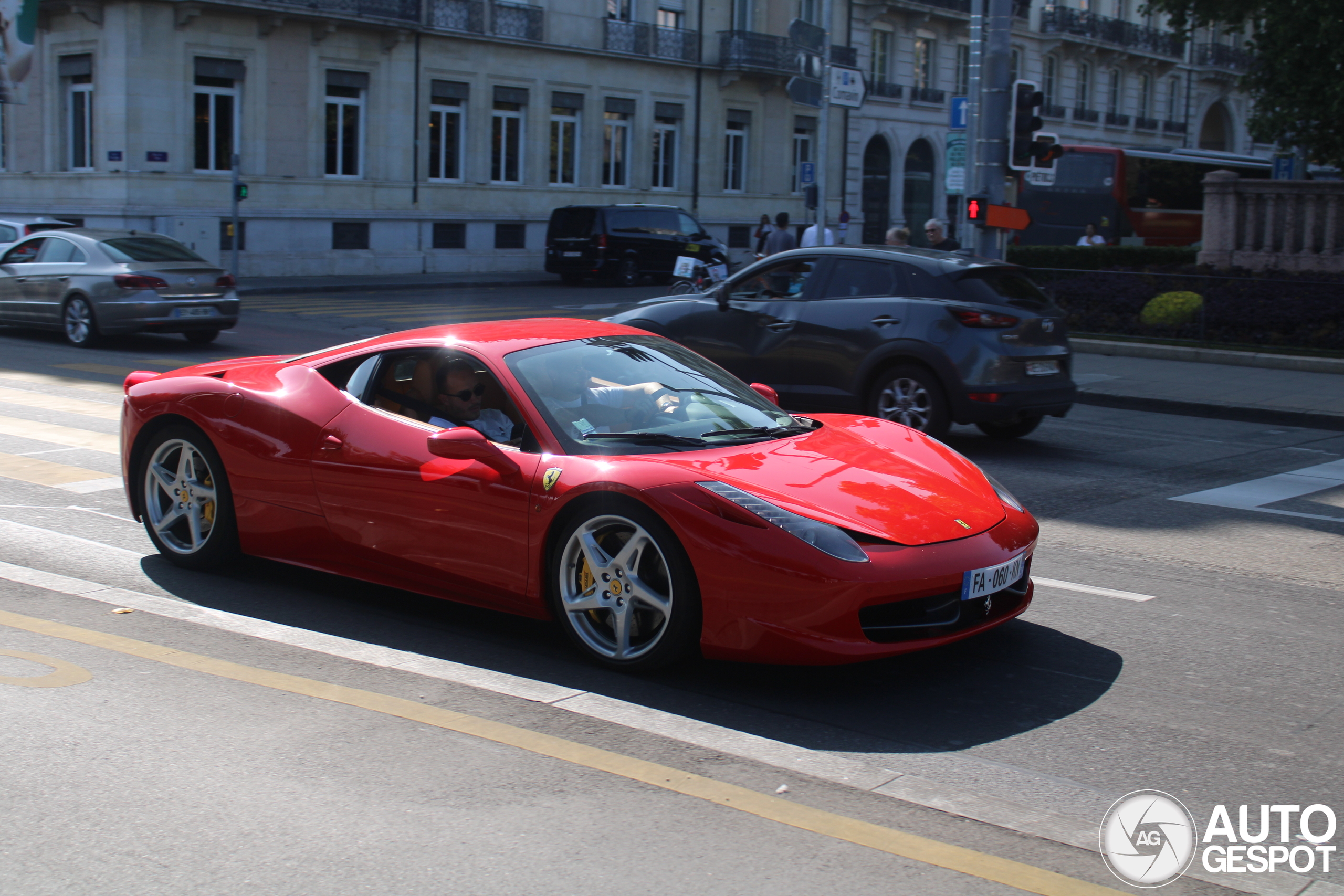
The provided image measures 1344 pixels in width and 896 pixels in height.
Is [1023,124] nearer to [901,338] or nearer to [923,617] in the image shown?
[901,338]

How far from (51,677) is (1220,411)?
11828 millimetres

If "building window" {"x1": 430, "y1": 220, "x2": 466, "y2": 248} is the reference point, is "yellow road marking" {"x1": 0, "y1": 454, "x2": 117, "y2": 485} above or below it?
below

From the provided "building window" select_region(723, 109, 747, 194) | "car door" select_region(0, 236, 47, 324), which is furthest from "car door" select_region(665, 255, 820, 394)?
"building window" select_region(723, 109, 747, 194)

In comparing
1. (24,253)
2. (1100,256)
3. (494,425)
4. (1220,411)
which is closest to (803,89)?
(1220,411)

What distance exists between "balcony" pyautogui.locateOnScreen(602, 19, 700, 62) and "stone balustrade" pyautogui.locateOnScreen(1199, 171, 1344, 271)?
21.3m

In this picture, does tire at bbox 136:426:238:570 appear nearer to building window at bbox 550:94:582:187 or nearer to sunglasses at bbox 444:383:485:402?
sunglasses at bbox 444:383:485:402

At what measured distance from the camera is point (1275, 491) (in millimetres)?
9328

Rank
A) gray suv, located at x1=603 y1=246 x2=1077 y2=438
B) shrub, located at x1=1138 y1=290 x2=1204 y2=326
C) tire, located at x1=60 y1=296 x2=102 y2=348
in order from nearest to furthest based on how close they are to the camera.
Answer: gray suv, located at x1=603 y1=246 x2=1077 y2=438
tire, located at x1=60 y1=296 x2=102 y2=348
shrub, located at x1=1138 y1=290 x2=1204 y2=326

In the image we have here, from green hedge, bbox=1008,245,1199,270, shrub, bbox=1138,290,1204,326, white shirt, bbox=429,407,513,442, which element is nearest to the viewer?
white shirt, bbox=429,407,513,442

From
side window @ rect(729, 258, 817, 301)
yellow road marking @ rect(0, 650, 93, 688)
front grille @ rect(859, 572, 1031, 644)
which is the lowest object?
yellow road marking @ rect(0, 650, 93, 688)

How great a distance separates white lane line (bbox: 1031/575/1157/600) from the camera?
6180mm

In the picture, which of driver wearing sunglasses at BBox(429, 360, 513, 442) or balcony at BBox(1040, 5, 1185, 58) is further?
balcony at BBox(1040, 5, 1185, 58)

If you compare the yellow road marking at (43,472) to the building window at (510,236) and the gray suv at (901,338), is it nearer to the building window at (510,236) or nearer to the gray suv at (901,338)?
the gray suv at (901,338)

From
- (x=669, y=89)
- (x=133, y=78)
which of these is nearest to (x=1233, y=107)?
(x=669, y=89)
